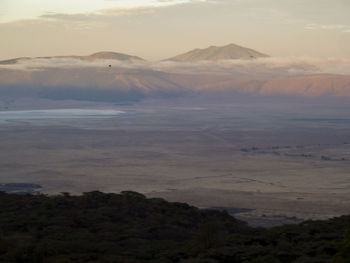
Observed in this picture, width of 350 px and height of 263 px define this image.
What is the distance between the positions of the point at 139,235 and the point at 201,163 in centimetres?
3822

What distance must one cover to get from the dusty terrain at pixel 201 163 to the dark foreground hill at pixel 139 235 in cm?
841

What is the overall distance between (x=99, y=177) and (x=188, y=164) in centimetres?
1153

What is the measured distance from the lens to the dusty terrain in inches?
1407

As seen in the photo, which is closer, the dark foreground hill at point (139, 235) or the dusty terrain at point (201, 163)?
the dark foreground hill at point (139, 235)

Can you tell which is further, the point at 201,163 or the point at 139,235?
the point at 201,163

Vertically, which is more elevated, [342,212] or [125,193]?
[125,193]

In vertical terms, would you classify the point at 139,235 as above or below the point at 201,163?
above

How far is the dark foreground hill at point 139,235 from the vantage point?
1262 centimetres

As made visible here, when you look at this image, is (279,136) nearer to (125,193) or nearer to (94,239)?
(125,193)

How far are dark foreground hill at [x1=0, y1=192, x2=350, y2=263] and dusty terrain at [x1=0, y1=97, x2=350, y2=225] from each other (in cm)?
841

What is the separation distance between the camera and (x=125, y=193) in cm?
2572

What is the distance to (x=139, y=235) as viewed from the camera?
1698cm

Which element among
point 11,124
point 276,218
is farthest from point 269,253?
point 11,124

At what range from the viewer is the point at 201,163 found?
2167 inches
